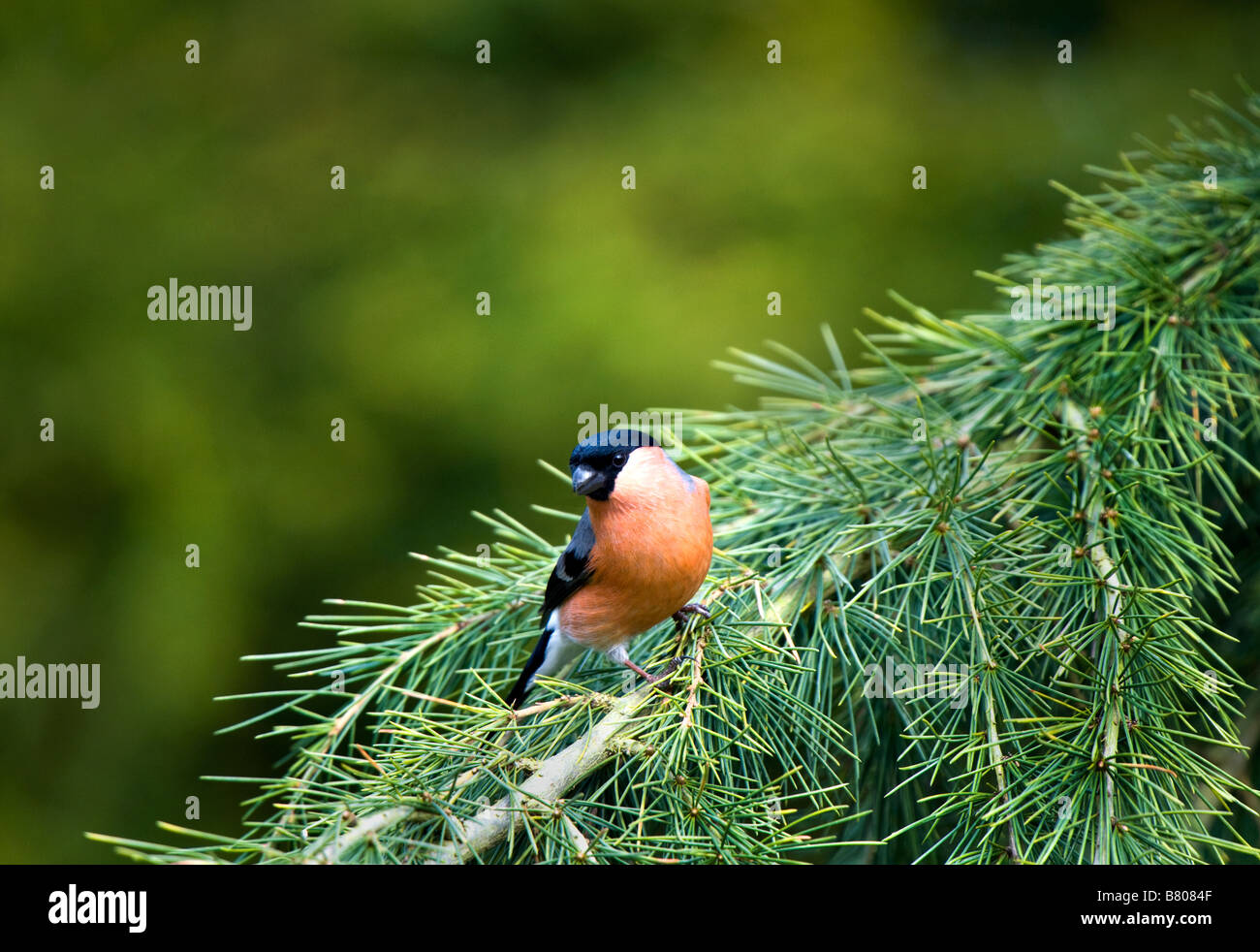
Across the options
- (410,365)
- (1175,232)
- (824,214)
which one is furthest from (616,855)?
(824,214)

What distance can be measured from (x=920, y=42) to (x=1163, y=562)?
345 cm

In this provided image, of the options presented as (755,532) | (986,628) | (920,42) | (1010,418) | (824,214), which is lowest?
(986,628)

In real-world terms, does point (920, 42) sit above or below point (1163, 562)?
above

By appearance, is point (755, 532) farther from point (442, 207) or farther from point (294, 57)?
point (294, 57)

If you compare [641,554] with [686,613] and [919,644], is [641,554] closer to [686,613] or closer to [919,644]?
[686,613]

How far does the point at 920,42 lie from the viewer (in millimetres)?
4082

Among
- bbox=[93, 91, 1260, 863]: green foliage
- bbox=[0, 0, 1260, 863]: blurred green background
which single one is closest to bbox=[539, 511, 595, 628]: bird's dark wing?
bbox=[93, 91, 1260, 863]: green foliage

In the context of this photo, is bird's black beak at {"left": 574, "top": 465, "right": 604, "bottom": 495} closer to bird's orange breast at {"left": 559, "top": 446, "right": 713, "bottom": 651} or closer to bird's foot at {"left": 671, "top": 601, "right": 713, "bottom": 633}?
bird's orange breast at {"left": 559, "top": 446, "right": 713, "bottom": 651}

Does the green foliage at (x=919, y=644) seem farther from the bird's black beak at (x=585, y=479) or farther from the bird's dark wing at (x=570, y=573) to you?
the bird's black beak at (x=585, y=479)

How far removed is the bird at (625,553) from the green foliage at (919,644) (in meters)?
0.07

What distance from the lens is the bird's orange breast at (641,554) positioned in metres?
1.29

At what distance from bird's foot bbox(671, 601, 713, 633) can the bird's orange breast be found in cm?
3

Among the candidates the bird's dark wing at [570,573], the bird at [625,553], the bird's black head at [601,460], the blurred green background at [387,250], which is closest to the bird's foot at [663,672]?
the bird at [625,553]

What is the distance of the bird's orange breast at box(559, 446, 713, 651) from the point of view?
4.24 feet
